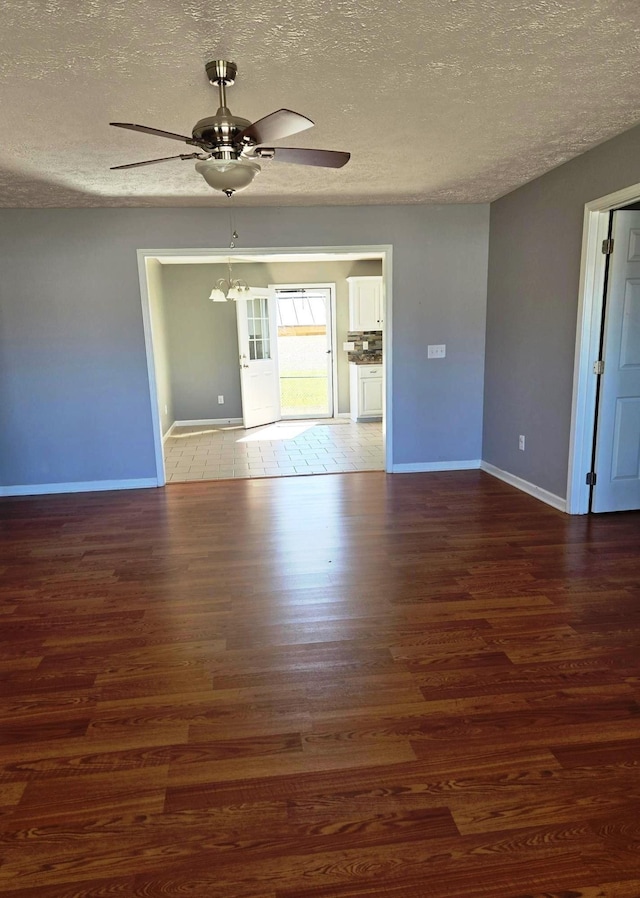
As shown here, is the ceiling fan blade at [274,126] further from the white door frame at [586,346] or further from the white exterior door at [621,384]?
the white exterior door at [621,384]

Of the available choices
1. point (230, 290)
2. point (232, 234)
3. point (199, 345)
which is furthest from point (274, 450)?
point (199, 345)

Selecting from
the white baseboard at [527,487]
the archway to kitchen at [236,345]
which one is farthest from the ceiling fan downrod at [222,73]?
the archway to kitchen at [236,345]

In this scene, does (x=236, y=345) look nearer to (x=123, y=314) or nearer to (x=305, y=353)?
(x=305, y=353)

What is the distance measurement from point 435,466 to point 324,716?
3690 mm

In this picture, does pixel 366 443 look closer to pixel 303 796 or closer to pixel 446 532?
pixel 446 532

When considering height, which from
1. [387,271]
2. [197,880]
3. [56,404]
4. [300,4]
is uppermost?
[300,4]

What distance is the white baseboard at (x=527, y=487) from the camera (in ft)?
13.6

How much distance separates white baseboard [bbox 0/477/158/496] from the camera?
4.96 m

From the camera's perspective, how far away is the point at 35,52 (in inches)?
82.2

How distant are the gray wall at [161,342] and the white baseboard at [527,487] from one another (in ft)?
13.4

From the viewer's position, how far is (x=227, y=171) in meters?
2.32

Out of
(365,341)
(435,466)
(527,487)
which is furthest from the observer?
(365,341)

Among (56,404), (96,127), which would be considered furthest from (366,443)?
(96,127)

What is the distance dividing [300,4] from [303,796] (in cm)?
248
